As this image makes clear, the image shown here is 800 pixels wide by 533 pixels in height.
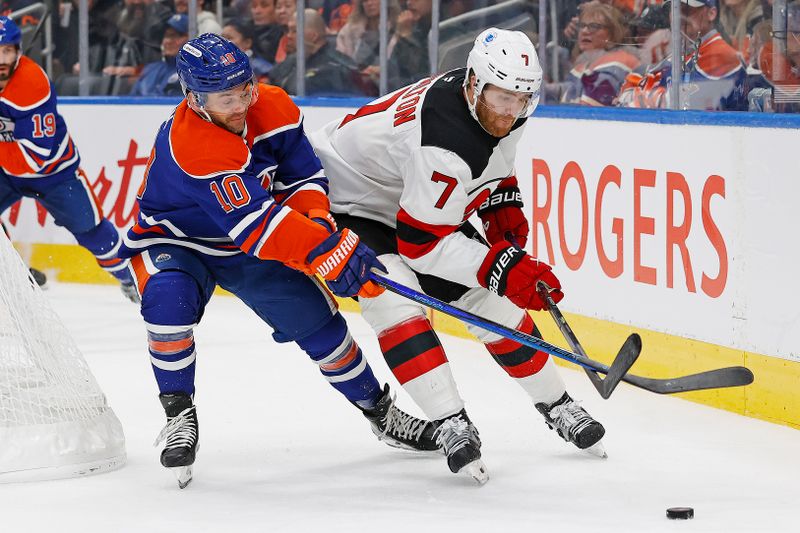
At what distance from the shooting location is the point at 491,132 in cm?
306

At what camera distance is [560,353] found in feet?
10.1

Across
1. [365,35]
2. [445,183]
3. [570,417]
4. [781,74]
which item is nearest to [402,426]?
[570,417]

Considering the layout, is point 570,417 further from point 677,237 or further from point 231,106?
point 231,106

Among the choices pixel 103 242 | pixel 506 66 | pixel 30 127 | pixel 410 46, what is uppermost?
pixel 506 66

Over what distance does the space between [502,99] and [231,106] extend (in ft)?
1.96

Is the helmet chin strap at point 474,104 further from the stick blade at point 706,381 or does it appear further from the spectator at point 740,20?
the spectator at point 740,20

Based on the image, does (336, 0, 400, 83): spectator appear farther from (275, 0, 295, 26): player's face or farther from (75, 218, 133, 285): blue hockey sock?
(75, 218, 133, 285): blue hockey sock

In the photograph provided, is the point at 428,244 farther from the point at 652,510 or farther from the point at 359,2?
the point at 359,2

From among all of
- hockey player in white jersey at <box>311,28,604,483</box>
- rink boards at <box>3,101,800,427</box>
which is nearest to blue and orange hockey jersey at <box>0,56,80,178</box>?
rink boards at <box>3,101,800,427</box>

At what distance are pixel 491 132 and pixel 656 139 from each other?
131 centimetres

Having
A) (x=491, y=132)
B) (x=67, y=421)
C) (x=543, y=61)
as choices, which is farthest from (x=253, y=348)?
(x=491, y=132)

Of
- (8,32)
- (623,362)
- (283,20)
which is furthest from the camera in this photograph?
(283,20)

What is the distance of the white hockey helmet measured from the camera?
9.72 feet

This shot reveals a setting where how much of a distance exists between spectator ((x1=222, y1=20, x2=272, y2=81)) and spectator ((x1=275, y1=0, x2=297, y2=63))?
97 mm
